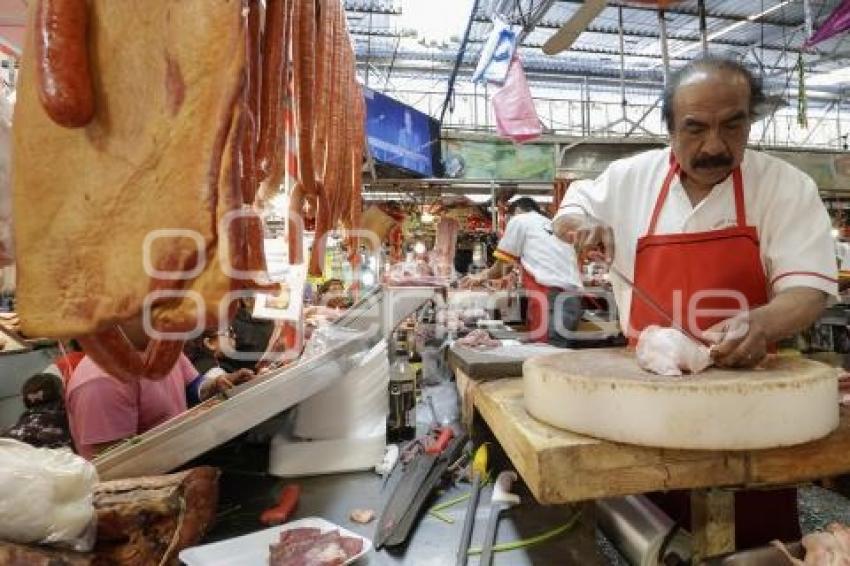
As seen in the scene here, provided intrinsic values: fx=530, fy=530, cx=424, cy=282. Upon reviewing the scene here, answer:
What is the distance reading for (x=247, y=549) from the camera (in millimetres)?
1692

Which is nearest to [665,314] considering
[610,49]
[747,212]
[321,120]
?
[747,212]

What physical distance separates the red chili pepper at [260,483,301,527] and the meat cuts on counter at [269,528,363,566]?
17cm

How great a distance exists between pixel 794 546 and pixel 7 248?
2.04m

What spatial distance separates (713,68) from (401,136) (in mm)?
7100

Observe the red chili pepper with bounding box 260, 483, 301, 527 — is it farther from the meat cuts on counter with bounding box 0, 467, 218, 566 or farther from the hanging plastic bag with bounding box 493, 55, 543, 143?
the hanging plastic bag with bounding box 493, 55, 543, 143

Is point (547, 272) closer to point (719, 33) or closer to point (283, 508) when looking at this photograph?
point (283, 508)

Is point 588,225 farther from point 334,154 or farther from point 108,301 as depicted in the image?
point 108,301

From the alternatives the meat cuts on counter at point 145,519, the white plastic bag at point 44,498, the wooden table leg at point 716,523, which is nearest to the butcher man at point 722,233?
the wooden table leg at point 716,523

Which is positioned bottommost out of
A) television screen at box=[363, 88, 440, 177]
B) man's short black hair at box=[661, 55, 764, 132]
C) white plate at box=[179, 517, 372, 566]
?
white plate at box=[179, 517, 372, 566]

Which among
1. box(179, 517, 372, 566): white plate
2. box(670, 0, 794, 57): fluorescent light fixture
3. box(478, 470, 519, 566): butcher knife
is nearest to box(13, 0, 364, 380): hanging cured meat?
box(179, 517, 372, 566): white plate

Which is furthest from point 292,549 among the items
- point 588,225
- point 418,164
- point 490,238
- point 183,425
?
point 490,238

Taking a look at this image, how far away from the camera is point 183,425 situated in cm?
175

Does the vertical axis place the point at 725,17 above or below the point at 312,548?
above

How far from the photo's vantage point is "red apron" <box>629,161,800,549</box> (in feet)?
6.97
